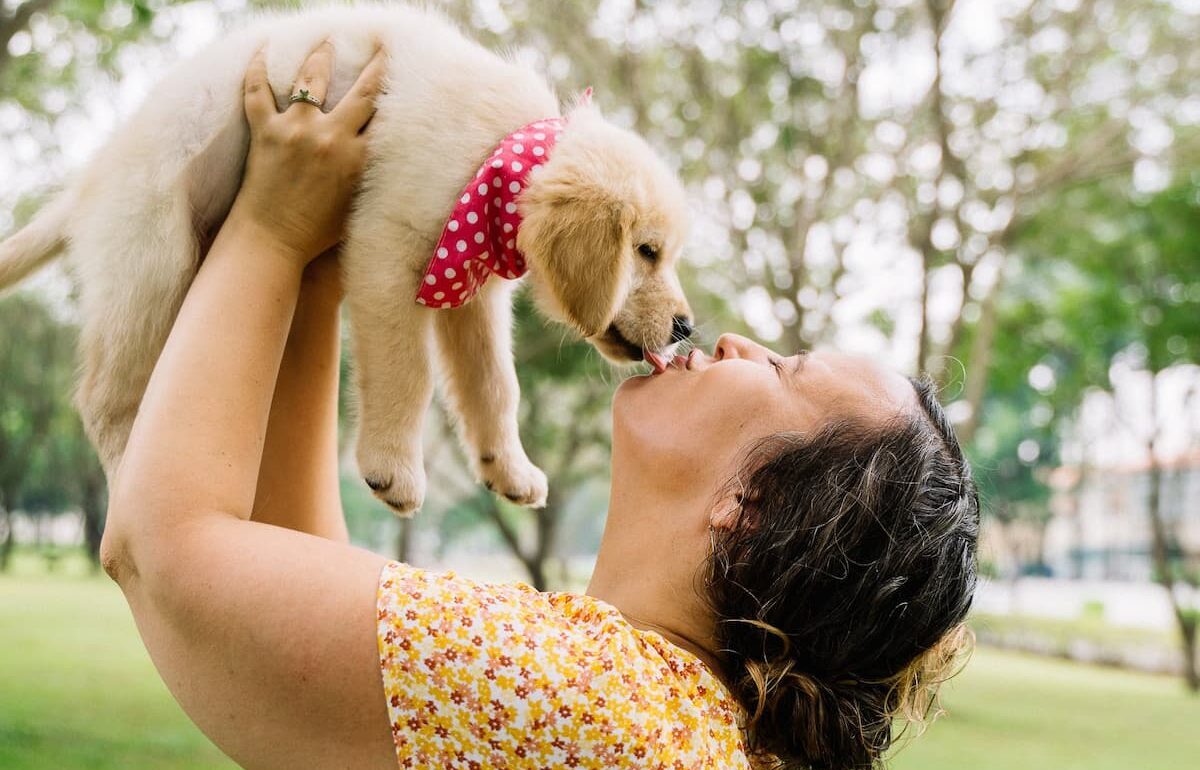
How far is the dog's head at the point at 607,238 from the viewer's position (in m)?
2.01

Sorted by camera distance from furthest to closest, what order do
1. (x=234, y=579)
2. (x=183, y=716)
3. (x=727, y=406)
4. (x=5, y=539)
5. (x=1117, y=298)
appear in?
1. (x=5, y=539)
2. (x=1117, y=298)
3. (x=183, y=716)
4. (x=727, y=406)
5. (x=234, y=579)

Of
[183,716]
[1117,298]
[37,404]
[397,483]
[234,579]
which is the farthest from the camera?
[37,404]

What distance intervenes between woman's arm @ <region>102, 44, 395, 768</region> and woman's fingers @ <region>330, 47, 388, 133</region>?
19.6 inches

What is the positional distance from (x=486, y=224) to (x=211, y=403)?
0.73 m

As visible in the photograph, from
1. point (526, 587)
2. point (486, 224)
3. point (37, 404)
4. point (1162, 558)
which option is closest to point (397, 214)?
point (486, 224)

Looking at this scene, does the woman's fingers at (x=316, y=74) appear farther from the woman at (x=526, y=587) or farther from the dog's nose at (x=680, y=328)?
the dog's nose at (x=680, y=328)

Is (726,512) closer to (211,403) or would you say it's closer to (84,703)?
(211,403)

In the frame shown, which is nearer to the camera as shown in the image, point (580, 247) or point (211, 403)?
point (211, 403)

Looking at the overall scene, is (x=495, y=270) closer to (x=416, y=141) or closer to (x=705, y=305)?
(x=416, y=141)

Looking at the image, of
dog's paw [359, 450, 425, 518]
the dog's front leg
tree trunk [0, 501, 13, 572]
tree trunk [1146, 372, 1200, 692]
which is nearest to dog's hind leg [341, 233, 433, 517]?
dog's paw [359, 450, 425, 518]

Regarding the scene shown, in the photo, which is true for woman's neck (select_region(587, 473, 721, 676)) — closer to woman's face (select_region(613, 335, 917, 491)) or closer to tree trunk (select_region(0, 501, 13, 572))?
woman's face (select_region(613, 335, 917, 491))

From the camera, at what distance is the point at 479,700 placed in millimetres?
1343

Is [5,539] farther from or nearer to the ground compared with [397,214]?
nearer to the ground

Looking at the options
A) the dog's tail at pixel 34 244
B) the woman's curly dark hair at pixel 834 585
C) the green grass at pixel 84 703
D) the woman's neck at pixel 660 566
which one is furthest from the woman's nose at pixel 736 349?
the green grass at pixel 84 703
